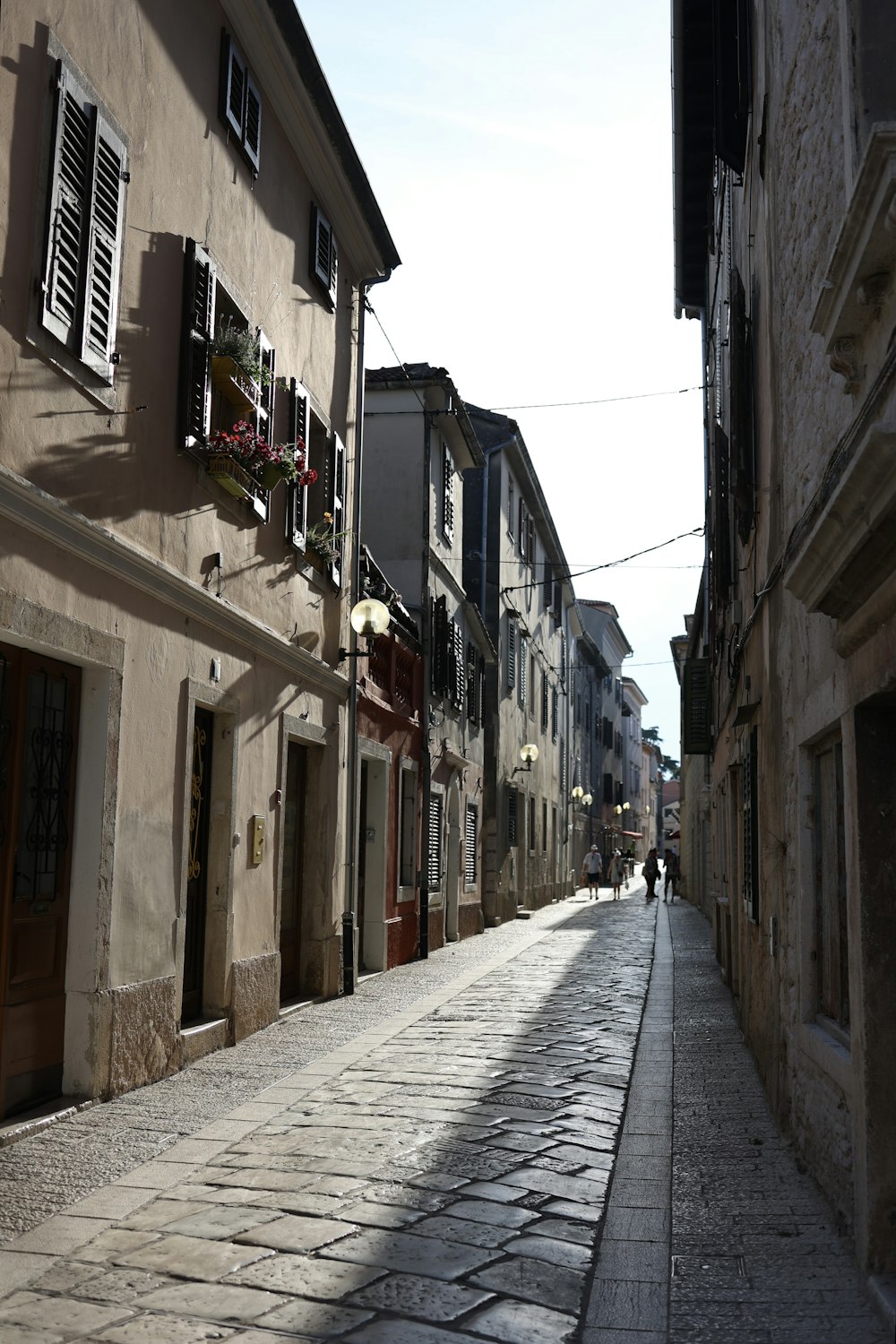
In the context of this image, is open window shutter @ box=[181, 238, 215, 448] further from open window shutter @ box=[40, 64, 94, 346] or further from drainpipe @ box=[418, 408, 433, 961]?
drainpipe @ box=[418, 408, 433, 961]

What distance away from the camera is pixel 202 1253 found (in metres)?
4.56

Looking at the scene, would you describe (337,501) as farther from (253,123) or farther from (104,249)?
(104,249)

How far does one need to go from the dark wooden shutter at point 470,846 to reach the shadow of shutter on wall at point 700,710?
3.99 m

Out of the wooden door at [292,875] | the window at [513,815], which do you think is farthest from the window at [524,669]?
the wooden door at [292,875]

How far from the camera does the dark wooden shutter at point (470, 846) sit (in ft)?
71.2

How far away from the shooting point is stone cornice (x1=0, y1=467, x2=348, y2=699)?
19.8 feet

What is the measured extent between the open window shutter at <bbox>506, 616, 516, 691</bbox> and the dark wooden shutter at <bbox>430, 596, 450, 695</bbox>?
25.7 feet

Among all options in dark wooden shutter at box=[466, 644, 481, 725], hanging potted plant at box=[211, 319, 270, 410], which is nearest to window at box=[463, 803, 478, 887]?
dark wooden shutter at box=[466, 644, 481, 725]

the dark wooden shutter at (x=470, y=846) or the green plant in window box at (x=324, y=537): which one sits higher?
the green plant in window box at (x=324, y=537)

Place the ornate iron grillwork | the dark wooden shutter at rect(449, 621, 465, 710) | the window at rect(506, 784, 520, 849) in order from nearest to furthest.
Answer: the ornate iron grillwork
the dark wooden shutter at rect(449, 621, 465, 710)
the window at rect(506, 784, 520, 849)

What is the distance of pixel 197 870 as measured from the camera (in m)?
9.21

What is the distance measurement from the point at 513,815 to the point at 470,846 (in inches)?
197

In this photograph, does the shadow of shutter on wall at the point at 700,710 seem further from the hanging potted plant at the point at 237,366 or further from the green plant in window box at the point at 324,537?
the hanging potted plant at the point at 237,366

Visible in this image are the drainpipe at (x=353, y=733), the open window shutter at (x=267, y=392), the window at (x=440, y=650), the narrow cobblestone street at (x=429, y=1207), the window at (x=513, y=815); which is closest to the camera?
the narrow cobblestone street at (x=429, y=1207)
